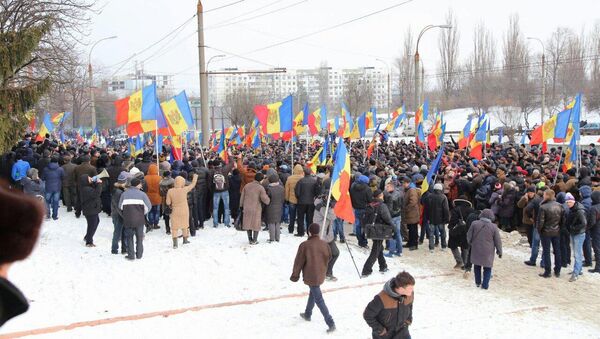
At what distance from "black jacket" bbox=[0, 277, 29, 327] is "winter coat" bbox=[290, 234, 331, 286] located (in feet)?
17.9

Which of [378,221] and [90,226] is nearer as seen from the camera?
[378,221]

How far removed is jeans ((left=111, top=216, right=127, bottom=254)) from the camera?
10117 millimetres

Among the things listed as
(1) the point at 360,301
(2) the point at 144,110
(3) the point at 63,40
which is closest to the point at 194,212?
(2) the point at 144,110

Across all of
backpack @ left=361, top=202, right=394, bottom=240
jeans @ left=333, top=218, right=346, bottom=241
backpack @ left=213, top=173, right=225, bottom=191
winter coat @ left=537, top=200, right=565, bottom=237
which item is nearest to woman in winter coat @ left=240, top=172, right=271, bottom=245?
backpack @ left=213, top=173, right=225, bottom=191

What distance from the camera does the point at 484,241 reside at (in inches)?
354

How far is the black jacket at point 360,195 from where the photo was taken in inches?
457

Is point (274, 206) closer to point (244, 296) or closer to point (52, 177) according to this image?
point (244, 296)

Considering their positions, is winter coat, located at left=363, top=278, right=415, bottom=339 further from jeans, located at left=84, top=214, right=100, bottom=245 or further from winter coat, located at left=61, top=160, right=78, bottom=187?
winter coat, located at left=61, top=160, right=78, bottom=187

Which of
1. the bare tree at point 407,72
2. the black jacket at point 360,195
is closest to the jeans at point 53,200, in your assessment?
the black jacket at point 360,195

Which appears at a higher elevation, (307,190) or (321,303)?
(307,190)

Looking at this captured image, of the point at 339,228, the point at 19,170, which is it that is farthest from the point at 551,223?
the point at 19,170

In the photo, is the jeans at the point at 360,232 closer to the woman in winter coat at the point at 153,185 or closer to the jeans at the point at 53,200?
the woman in winter coat at the point at 153,185

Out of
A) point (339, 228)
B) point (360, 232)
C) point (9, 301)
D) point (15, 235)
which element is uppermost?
point (15, 235)

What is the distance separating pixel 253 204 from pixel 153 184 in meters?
2.40
